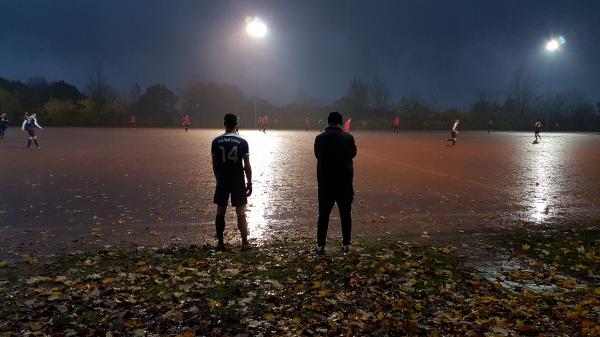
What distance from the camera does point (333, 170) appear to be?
6191 millimetres

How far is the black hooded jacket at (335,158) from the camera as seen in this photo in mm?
6164

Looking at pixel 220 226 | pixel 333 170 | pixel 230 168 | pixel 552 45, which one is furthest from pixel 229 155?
pixel 552 45

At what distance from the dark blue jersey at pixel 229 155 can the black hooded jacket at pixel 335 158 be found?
1.11 m

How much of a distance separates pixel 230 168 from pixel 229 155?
0.19 metres

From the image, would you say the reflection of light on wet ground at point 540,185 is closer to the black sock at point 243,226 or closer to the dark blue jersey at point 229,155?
the black sock at point 243,226

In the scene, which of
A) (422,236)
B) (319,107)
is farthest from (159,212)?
(319,107)

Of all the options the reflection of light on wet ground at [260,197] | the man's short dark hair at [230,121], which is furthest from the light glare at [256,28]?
the man's short dark hair at [230,121]

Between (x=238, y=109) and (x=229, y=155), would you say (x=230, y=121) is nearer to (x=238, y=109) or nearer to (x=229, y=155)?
(x=229, y=155)

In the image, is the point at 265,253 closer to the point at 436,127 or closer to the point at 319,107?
the point at 436,127

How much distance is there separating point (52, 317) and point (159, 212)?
457cm

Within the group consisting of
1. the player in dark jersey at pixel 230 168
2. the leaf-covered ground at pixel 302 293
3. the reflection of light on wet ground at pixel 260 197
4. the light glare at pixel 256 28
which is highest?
the light glare at pixel 256 28

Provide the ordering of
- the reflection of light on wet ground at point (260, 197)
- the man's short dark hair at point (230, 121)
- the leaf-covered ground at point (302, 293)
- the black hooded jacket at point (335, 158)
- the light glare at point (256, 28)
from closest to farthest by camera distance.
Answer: the leaf-covered ground at point (302, 293)
the black hooded jacket at point (335, 158)
the man's short dark hair at point (230, 121)
the reflection of light on wet ground at point (260, 197)
the light glare at point (256, 28)

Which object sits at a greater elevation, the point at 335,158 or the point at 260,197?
the point at 335,158

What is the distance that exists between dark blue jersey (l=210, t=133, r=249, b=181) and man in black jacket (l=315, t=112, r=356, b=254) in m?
1.11
